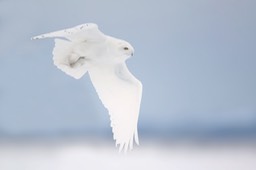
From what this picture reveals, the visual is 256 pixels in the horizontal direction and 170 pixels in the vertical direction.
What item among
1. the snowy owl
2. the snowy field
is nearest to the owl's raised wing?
the snowy owl

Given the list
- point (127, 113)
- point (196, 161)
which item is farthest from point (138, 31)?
point (196, 161)

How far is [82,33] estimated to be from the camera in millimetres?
1510

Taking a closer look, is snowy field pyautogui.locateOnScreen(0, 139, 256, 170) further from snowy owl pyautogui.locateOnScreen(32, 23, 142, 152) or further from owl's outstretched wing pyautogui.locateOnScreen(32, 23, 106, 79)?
owl's outstretched wing pyautogui.locateOnScreen(32, 23, 106, 79)

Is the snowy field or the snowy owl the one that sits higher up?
the snowy owl

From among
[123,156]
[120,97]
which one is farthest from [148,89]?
[123,156]

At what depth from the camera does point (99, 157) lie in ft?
4.56

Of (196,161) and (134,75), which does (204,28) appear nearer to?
(134,75)

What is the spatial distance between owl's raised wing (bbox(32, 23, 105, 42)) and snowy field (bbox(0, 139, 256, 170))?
15.7 inches

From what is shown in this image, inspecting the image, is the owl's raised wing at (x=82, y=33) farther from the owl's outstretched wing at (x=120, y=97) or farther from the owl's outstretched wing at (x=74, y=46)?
the owl's outstretched wing at (x=120, y=97)

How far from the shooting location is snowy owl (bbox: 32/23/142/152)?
141cm

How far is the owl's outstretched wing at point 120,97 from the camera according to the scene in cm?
139

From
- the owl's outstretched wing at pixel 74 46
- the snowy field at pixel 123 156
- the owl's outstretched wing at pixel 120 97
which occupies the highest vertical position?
the owl's outstretched wing at pixel 74 46

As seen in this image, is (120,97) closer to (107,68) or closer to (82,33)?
(107,68)

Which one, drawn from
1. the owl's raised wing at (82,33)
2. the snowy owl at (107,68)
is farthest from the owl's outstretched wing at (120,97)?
the owl's raised wing at (82,33)
